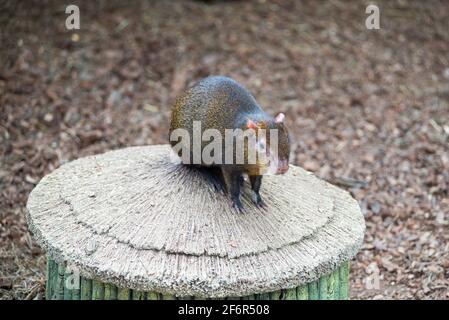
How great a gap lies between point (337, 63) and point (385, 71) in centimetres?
43

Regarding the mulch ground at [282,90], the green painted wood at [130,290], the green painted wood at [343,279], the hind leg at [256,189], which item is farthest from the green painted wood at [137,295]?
the mulch ground at [282,90]

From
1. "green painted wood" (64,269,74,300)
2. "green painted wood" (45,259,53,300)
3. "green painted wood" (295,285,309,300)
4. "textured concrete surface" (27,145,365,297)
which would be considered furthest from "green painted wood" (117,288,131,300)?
"green painted wood" (295,285,309,300)

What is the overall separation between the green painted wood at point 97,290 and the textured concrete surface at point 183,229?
14 cm

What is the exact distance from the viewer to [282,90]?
554 cm

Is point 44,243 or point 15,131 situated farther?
point 15,131

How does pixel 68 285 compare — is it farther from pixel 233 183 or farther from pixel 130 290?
pixel 233 183

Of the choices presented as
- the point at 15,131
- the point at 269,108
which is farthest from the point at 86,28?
the point at 269,108

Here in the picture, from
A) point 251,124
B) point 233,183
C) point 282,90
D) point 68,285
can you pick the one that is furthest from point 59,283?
point 282,90

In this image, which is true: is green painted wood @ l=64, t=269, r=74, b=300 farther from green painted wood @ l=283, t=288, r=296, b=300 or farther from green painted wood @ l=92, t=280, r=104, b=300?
green painted wood @ l=283, t=288, r=296, b=300

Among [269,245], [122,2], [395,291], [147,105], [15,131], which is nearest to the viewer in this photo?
[269,245]

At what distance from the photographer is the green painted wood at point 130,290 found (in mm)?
2604

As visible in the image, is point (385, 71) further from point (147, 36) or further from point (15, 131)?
point (15, 131)

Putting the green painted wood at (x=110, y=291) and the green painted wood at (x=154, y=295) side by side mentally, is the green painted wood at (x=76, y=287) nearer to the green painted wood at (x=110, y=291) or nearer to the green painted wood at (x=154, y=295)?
the green painted wood at (x=110, y=291)

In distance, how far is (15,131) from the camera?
4816 mm
